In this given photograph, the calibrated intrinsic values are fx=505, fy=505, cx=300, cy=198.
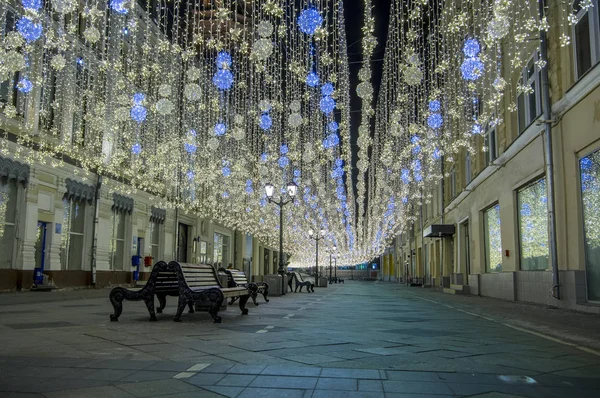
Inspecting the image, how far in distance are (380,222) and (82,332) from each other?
122ft

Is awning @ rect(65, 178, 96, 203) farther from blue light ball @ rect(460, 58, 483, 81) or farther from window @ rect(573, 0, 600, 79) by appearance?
window @ rect(573, 0, 600, 79)

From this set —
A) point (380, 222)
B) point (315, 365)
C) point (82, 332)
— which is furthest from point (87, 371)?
point (380, 222)

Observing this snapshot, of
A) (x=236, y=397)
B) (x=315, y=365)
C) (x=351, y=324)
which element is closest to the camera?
(x=236, y=397)

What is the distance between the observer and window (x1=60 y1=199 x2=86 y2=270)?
20.6m

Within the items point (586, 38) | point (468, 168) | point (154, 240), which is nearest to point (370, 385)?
point (586, 38)

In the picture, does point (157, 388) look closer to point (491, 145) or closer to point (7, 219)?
point (7, 219)

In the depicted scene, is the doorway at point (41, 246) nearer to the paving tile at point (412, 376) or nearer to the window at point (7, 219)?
the window at point (7, 219)

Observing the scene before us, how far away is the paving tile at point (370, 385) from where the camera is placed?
156 inches

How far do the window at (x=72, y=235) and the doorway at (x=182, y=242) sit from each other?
36.3 feet

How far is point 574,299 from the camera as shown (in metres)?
12.1

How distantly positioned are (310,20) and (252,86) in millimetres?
11782

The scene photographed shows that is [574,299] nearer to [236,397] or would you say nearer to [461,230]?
[236,397]

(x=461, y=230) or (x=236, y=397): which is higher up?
(x=461, y=230)

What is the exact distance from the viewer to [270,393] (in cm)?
381
